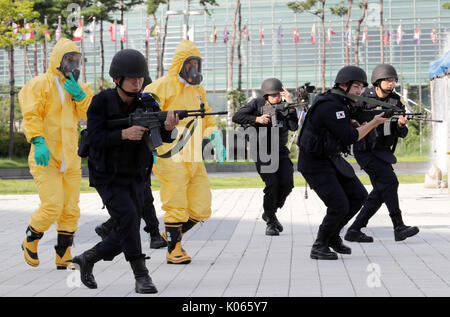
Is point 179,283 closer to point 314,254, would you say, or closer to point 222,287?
point 222,287

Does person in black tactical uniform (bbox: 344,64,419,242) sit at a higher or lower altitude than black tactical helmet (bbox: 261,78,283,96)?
lower

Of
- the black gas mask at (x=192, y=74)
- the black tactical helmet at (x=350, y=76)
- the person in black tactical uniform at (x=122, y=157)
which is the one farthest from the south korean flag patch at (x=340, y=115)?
the person in black tactical uniform at (x=122, y=157)

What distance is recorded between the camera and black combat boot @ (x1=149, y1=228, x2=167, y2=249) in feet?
29.0

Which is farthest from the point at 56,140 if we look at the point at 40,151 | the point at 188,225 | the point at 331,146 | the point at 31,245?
the point at 331,146

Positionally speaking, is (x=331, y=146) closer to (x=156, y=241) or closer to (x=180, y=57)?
(x=180, y=57)

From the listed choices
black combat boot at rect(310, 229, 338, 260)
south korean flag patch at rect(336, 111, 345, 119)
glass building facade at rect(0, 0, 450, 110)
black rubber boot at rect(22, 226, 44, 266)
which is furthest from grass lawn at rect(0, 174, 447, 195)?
glass building facade at rect(0, 0, 450, 110)

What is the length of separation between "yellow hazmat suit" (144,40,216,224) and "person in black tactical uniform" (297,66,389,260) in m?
1.00

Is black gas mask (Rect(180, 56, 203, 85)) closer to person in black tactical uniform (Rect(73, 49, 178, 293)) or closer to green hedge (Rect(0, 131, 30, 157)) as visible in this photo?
person in black tactical uniform (Rect(73, 49, 178, 293))

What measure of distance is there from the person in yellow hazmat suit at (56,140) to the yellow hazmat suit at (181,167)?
0.79 metres

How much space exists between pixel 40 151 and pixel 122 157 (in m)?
1.32

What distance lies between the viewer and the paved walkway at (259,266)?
6102 mm

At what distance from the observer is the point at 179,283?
254 inches
